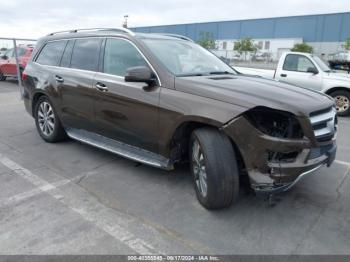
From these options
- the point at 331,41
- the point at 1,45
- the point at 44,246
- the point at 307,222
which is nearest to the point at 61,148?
the point at 44,246

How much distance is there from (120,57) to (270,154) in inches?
91.2

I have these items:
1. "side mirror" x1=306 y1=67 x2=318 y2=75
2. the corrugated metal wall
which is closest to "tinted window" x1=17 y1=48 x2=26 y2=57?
"side mirror" x1=306 y1=67 x2=318 y2=75

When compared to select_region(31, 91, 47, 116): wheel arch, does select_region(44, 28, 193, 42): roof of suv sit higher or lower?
higher

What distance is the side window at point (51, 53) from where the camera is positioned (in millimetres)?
5207

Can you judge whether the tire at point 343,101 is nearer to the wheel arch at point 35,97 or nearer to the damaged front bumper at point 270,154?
the damaged front bumper at point 270,154

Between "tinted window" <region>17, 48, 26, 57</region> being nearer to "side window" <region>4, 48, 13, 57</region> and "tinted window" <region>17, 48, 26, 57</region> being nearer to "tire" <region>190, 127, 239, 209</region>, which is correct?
"side window" <region>4, 48, 13, 57</region>

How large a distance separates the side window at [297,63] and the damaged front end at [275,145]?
264 inches

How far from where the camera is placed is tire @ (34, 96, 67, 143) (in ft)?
17.4

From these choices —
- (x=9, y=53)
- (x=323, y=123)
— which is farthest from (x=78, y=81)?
(x=9, y=53)

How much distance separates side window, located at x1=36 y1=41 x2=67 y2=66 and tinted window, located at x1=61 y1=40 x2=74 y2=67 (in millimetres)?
130

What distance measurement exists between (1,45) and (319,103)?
50.0 ft

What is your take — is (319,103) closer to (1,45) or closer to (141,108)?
(141,108)

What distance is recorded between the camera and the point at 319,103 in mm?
3174

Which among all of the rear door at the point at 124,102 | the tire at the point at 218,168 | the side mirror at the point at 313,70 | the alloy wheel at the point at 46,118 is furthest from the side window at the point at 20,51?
the tire at the point at 218,168
